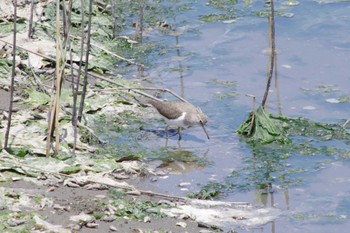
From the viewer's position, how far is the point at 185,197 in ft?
31.2

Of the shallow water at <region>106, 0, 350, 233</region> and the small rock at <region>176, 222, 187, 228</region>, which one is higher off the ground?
the shallow water at <region>106, 0, 350, 233</region>

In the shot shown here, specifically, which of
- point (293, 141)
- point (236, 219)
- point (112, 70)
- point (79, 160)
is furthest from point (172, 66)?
point (236, 219)

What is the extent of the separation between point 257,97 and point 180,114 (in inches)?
72.7

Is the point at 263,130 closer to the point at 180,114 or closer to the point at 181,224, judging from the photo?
the point at 180,114

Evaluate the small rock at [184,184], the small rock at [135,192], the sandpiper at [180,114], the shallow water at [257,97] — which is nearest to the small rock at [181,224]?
the shallow water at [257,97]

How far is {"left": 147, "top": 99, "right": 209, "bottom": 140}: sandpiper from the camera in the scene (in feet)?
36.8

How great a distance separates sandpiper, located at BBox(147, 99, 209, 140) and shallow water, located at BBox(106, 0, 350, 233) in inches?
8.6

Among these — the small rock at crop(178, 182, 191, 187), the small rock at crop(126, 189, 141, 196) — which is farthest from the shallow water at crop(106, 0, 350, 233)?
the small rock at crop(126, 189, 141, 196)

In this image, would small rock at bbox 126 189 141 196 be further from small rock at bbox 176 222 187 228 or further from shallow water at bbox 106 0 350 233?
small rock at bbox 176 222 187 228

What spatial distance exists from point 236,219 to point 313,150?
2.31 meters

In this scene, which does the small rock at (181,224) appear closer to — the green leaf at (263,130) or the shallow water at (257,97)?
the shallow water at (257,97)

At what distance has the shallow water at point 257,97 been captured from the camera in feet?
32.0

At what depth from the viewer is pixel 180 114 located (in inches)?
442

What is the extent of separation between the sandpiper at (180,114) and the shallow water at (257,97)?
0.72 ft
